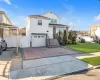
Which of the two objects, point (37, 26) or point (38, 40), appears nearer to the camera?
point (37, 26)

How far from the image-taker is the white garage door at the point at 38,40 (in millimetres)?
22948

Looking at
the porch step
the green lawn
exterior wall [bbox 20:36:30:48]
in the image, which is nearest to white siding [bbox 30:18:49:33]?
exterior wall [bbox 20:36:30:48]

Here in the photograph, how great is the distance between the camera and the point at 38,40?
76.6 ft

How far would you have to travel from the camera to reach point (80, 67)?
913 cm

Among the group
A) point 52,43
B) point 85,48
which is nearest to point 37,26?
point 52,43

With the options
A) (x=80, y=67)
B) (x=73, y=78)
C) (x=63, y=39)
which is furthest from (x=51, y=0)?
(x=73, y=78)

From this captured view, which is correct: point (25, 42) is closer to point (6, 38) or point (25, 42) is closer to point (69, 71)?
point (6, 38)

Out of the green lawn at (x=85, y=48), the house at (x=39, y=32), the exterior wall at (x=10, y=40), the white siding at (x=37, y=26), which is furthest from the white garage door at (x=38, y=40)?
the green lawn at (x=85, y=48)

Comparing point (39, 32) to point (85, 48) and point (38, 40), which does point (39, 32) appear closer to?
point (38, 40)

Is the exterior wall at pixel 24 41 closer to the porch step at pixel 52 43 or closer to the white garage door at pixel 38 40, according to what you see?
the white garage door at pixel 38 40

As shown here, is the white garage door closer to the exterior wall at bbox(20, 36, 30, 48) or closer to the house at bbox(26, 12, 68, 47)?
the house at bbox(26, 12, 68, 47)

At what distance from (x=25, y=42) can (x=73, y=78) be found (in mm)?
15845

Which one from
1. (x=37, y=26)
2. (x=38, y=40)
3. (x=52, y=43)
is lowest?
(x=52, y=43)

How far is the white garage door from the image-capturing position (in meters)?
22.9
